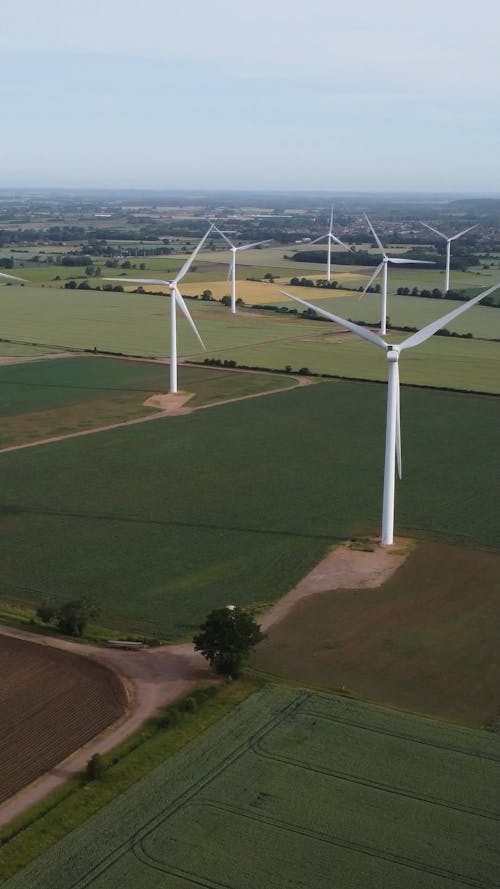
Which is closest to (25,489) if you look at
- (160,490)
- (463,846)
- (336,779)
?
(160,490)

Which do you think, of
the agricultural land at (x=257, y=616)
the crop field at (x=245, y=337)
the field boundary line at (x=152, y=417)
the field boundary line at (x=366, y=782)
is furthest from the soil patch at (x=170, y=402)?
the field boundary line at (x=366, y=782)

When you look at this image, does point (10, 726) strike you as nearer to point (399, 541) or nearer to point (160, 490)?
point (399, 541)

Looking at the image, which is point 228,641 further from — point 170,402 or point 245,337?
point 245,337

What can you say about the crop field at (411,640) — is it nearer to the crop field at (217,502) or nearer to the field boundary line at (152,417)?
the crop field at (217,502)

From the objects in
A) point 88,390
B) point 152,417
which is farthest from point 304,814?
point 88,390

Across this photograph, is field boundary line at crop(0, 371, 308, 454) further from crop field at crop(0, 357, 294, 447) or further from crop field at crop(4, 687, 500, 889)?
crop field at crop(4, 687, 500, 889)

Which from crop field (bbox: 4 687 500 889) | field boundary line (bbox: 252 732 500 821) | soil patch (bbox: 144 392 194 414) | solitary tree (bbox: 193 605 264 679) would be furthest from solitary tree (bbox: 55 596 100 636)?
soil patch (bbox: 144 392 194 414)
